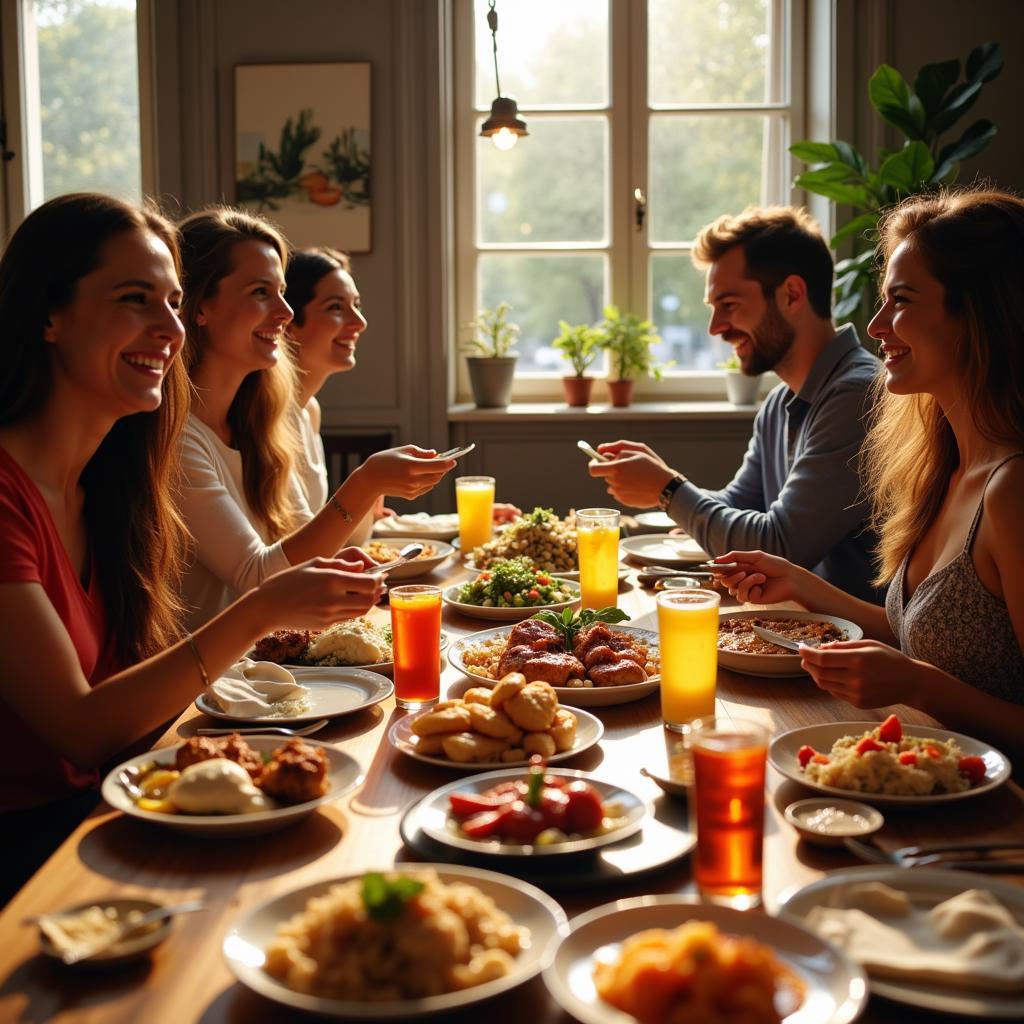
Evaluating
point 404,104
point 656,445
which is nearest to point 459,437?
point 656,445

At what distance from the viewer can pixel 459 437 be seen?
4.58 meters

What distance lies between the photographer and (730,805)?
3.35ft

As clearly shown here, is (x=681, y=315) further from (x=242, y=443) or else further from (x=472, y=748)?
(x=472, y=748)

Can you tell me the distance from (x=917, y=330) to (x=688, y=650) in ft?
2.49

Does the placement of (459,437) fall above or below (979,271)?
below

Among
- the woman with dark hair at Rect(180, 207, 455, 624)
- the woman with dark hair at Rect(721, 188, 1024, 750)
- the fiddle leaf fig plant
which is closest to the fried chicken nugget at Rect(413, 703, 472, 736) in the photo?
the woman with dark hair at Rect(721, 188, 1024, 750)

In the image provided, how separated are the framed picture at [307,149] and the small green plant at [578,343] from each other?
851 mm

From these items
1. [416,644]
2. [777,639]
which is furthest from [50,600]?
[777,639]

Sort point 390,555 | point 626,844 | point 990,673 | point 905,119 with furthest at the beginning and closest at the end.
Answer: point 905,119 < point 390,555 < point 990,673 < point 626,844

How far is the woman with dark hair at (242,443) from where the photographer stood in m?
2.39

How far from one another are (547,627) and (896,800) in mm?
713

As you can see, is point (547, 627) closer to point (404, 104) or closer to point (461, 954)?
point (461, 954)

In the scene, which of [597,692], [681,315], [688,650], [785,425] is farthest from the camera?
[681,315]

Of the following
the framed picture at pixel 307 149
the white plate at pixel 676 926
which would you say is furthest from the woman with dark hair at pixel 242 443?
the framed picture at pixel 307 149
